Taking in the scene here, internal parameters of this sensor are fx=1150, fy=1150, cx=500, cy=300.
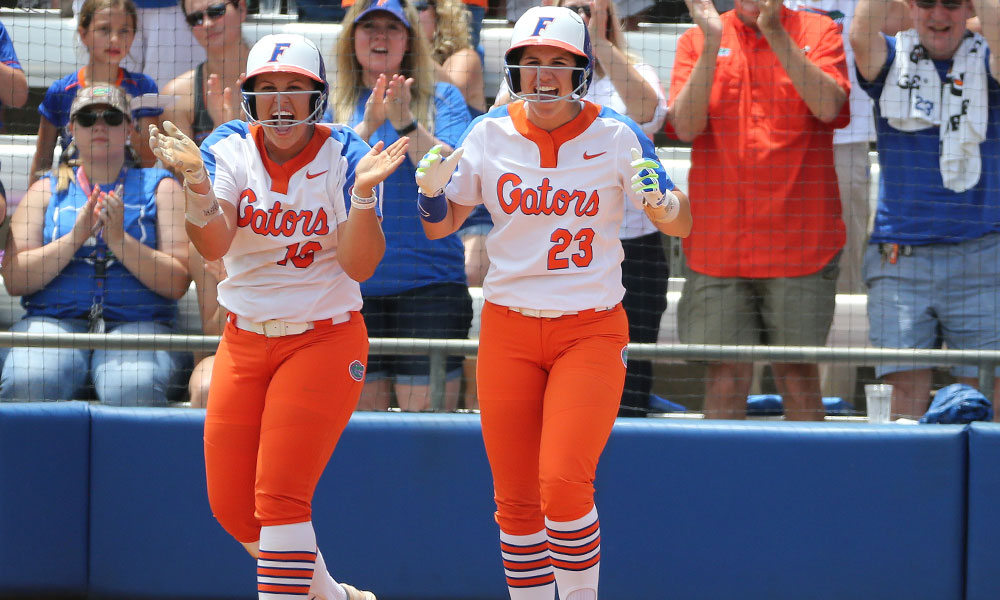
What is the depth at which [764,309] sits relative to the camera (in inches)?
198

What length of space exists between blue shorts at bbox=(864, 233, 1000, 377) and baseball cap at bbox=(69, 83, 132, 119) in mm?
3433

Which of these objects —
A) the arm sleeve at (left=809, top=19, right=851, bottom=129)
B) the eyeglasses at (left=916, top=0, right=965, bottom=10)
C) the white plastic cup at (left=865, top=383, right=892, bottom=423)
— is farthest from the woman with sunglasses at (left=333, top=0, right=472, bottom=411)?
the eyeglasses at (left=916, top=0, right=965, bottom=10)

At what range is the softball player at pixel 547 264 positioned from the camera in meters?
3.55

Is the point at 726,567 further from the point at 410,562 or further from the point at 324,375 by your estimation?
the point at 324,375

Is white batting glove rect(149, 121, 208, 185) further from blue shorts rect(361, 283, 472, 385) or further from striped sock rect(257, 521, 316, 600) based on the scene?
blue shorts rect(361, 283, 472, 385)

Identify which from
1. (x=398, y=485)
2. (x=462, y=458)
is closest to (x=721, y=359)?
(x=462, y=458)

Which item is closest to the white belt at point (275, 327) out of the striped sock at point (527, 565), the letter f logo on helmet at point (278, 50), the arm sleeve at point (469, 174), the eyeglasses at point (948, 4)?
the arm sleeve at point (469, 174)

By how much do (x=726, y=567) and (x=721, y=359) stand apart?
2.70 feet

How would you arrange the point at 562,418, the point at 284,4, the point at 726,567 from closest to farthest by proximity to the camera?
the point at 562,418
the point at 726,567
the point at 284,4

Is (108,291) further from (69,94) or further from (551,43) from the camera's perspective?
(551,43)

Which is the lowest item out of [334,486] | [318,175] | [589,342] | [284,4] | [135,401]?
[334,486]

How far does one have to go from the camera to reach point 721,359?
4652 millimetres

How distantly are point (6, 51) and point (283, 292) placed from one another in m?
2.68

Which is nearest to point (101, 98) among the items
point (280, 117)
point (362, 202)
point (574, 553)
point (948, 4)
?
point (280, 117)
